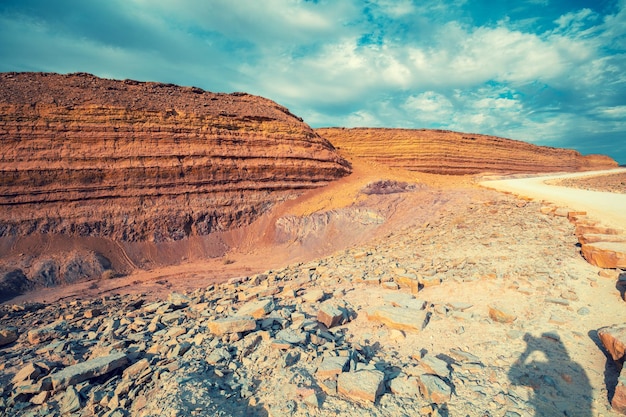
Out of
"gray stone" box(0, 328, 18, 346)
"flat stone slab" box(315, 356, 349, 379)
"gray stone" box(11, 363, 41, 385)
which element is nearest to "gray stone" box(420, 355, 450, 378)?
"flat stone slab" box(315, 356, 349, 379)

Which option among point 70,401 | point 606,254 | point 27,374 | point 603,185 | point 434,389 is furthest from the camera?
point 603,185

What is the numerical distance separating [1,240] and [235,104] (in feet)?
40.8

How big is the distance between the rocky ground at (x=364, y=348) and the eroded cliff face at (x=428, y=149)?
23461 millimetres

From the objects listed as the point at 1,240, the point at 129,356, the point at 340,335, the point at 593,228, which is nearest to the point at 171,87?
the point at 1,240

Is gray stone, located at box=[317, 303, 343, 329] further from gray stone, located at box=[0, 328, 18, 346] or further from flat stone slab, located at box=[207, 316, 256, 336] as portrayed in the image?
gray stone, located at box=[0, 328, 18, 346]

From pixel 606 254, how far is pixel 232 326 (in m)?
6.68

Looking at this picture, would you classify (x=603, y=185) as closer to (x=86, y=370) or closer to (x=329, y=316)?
(x=329, y=316)

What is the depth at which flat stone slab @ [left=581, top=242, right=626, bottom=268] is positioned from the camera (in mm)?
5129

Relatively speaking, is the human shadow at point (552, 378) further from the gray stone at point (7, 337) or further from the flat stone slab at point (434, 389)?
the gray stone at point (7, 337)

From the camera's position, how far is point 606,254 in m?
5.31

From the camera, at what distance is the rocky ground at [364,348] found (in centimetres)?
301

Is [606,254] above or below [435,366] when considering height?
above

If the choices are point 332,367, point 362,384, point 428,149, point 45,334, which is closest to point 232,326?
point 332,367

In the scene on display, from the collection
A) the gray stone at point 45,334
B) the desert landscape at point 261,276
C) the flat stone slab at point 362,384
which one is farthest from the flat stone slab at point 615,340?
the gray stone at point 45,334
